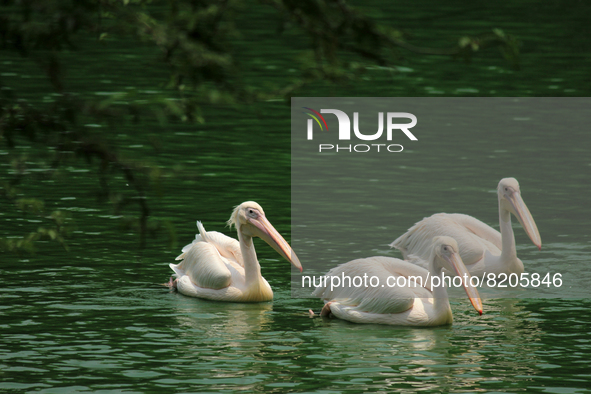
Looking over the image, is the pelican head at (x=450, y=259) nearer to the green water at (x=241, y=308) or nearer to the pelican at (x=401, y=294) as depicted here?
the pelican at (x=401, y=294)

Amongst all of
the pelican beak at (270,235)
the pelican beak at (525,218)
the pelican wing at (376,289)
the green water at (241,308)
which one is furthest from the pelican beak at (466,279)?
the pelican beak at (525,218)

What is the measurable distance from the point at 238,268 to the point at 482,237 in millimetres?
3282

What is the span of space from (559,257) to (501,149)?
4909mm

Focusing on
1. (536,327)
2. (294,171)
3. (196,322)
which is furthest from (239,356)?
(294,171)

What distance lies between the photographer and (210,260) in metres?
10.7

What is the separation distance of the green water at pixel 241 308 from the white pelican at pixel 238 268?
0.51 feet

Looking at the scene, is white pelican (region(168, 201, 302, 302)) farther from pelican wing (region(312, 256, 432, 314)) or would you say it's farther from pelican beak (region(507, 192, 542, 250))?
pelican beak (region(507, 192, 542, 250))

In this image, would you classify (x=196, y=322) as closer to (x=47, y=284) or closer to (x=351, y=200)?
(x=47, y=284)

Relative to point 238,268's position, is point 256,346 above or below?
below

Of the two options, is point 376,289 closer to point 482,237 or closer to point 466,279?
point 466,279

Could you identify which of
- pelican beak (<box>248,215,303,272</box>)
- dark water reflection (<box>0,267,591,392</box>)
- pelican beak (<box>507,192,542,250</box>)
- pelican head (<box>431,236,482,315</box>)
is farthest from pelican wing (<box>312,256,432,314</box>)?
pelican beak (<box>507,192,542,250</box>)

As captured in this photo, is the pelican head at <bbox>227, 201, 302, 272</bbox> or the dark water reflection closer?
the dark water reflection

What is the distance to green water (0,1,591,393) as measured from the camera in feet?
25.2

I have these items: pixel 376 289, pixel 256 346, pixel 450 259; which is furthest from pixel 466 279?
pixel 256 346
